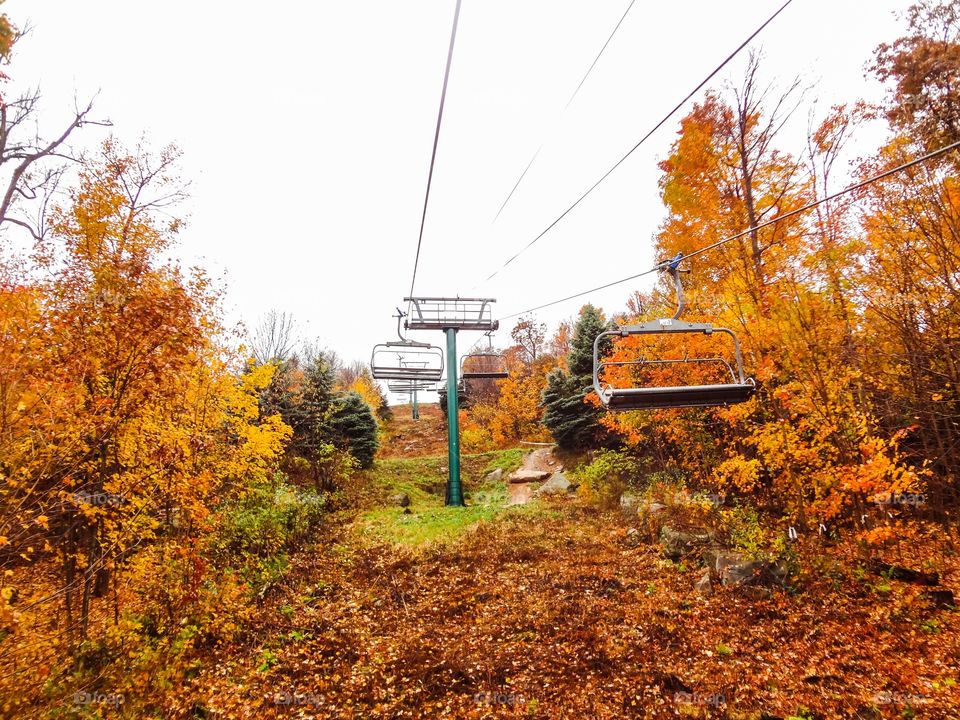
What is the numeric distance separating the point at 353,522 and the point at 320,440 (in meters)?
3.50

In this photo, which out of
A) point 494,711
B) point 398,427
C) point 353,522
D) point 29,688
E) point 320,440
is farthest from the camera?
point 398,427

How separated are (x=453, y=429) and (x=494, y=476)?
21.3 feet

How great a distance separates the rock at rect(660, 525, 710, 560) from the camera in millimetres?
→ 9422

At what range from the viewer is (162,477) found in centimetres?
684

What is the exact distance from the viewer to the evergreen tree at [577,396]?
65.0 ft

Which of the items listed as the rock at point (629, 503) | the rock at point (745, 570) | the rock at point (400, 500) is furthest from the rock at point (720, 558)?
the rock at point (400, 500)

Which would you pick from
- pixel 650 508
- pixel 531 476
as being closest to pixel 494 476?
pixel 531 476

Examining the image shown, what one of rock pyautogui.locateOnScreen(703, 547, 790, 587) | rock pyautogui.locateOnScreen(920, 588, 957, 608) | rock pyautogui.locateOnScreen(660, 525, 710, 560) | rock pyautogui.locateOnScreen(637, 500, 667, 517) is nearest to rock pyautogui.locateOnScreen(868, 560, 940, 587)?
rock pyautogui.locateOnScreen(920, 588, 957, 608)

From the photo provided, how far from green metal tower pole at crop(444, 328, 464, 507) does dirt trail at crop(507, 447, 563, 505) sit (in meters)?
2.90

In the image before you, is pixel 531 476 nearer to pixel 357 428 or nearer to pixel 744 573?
pixel 357 428

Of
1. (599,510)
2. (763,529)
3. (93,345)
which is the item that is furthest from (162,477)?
(599,510)

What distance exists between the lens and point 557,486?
17.9m

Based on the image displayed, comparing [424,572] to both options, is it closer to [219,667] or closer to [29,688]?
[219,667]

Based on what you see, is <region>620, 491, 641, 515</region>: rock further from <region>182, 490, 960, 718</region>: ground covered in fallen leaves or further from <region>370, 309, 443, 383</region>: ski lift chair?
<region>370, 309, 443, 383</region>: ski lift chair
